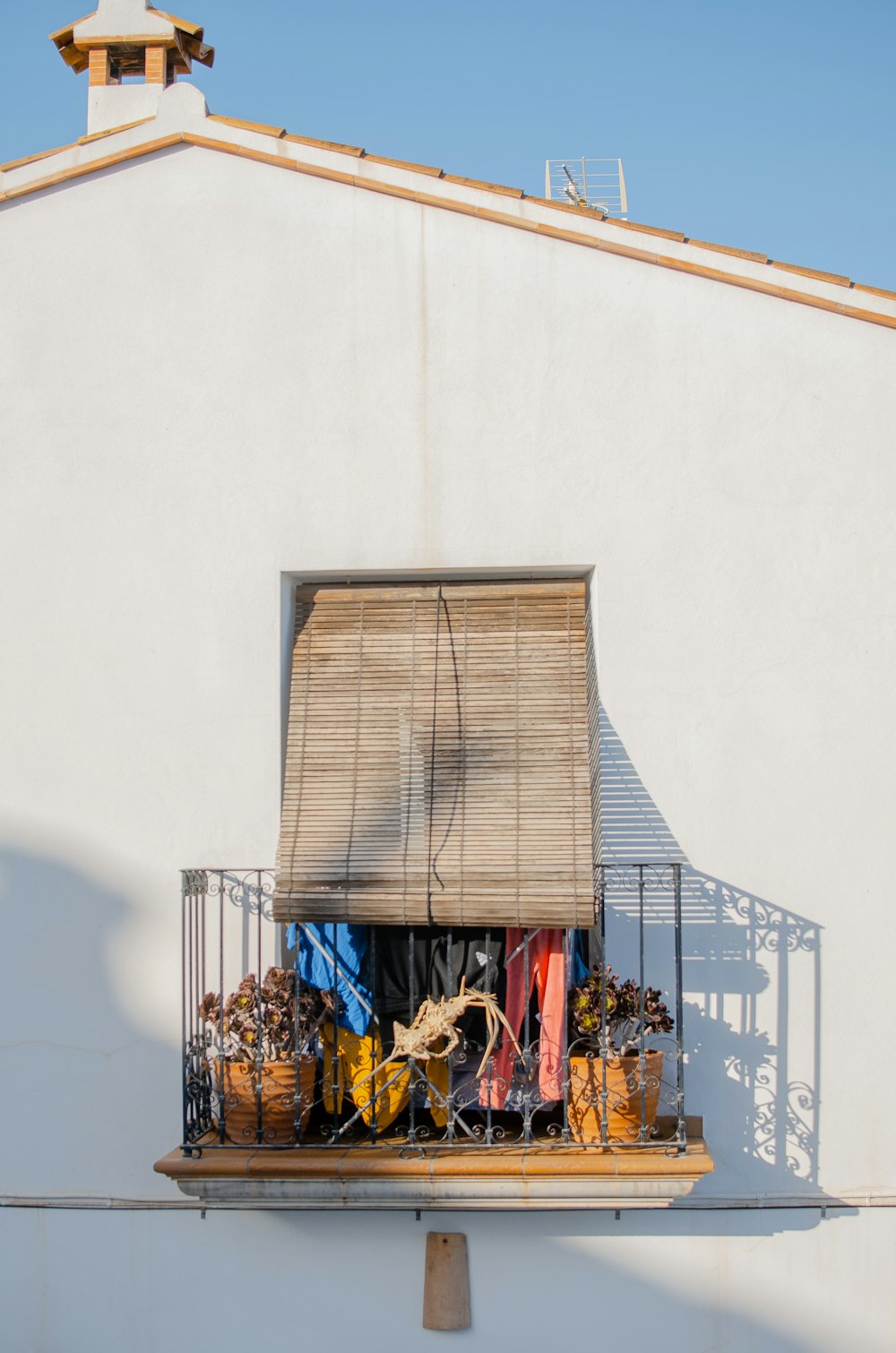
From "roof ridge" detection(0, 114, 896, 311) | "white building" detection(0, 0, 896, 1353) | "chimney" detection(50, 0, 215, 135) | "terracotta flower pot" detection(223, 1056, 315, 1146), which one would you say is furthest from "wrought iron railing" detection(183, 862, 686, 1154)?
"chimney" detection(50, 0, 215, 135)

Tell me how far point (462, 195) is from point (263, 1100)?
403 centimetres

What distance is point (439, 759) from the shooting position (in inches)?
234

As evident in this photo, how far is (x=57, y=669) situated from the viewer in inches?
243

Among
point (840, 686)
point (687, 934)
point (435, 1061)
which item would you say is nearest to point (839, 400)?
point (840, 686)

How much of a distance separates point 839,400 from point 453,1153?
3589mm

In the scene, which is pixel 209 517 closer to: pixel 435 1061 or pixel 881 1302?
pixel 435 1061

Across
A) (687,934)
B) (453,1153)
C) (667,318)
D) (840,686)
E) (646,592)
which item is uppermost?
(667,318)

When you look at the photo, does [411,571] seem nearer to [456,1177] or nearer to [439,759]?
[439,759]

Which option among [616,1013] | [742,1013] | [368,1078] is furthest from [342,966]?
[742,1013]

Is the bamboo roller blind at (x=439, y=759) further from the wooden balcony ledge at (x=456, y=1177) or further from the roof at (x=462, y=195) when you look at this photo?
the roof at (x=462, y=195)

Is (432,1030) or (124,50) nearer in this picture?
(432,1030)

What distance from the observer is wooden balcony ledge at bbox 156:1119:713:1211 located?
5320 millimetres

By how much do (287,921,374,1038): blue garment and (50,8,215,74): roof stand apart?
4488 mm

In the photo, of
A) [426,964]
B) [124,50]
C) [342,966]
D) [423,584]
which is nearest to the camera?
[342,966]
